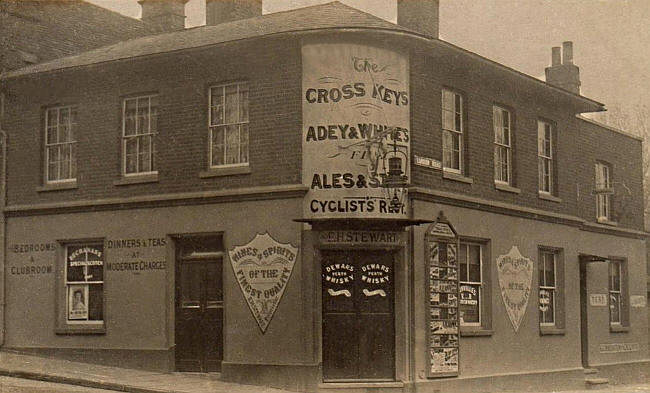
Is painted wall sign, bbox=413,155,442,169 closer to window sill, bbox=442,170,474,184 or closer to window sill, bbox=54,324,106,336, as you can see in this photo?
window sill, bbox=442,170,474,184

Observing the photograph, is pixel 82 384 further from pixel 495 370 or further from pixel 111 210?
pixel 495 370

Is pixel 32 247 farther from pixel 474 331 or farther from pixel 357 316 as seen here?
pixel 474 331

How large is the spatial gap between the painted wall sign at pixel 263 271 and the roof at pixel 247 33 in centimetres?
394

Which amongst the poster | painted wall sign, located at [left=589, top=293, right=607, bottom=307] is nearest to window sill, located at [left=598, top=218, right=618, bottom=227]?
painted wall sign, located at [left=589, top=293, right=607, bottom=307]

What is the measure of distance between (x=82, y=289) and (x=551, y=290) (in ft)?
35.9

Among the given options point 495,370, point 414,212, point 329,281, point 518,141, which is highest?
point 518,141

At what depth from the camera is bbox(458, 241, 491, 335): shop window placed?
65.7 feet

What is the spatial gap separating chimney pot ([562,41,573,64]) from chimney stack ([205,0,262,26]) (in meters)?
9.88

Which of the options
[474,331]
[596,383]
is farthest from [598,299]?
[474,331]

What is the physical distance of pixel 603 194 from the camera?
27234 mm

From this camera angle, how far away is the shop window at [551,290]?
75.0 ft

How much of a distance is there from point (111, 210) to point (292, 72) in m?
5.04

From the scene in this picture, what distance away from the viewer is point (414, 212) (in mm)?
18391

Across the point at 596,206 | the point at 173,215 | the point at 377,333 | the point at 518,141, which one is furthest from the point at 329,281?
the point at 596,206
